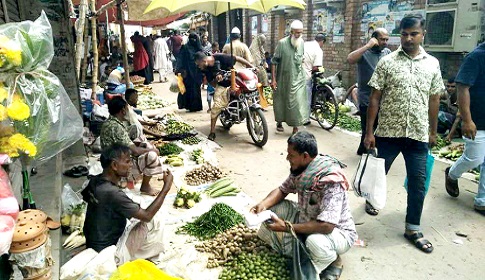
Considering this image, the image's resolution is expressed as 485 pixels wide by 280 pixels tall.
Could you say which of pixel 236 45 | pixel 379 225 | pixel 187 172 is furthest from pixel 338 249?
pixel 236 45

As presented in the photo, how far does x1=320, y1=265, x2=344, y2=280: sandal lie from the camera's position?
119 inches

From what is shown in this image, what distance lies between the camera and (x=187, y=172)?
5.41 m

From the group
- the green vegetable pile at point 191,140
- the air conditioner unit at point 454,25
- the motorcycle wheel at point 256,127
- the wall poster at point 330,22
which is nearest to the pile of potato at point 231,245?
the motorcycle wheel at point 256,127

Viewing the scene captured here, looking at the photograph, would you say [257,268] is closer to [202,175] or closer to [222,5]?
[202,175]

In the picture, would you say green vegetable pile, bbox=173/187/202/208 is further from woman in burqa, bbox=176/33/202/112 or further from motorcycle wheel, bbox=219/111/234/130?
woman in burqa, bbox=176/33/202/112

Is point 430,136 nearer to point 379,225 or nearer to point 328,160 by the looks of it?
point 379,225

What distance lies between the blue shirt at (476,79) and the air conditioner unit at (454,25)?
13.0ft

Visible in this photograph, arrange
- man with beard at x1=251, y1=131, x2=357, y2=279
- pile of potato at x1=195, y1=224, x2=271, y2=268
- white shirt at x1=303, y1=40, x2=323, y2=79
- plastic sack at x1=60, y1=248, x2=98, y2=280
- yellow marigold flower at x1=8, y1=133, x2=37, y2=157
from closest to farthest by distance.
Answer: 1. yellow marigold flower at x1=8, y1=133, x2=37, y2=157
2. plastic sack at x1=60, y1=248, x2=98, y2=280
3. man with beard at x1=251, y1=131, x2=357, y2=279
4. pile of potato at x1=195, y1=224, x2=271, y2=268
5. white shirt at x1=303, y1=40, x2=323, y2=79

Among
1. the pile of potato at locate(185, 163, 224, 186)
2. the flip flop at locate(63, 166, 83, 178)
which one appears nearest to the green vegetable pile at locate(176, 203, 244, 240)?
the pile of potato at locate(185, 163, 224, 186)

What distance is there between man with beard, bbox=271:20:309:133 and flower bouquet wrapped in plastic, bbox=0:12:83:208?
4.72m

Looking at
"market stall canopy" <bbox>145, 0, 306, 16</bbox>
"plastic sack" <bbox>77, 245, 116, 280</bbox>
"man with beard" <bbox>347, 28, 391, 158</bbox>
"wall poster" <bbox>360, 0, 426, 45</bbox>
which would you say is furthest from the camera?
"wall poster" <bbox>360, 0, 426, 45</bbox>

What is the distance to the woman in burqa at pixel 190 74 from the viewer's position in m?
9.20

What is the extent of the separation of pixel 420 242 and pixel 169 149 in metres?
4.10

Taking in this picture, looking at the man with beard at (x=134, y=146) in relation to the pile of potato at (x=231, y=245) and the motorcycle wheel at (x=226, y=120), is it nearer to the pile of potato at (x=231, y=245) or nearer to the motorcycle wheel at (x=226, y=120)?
the pile of potato at (x=231, y=245)
